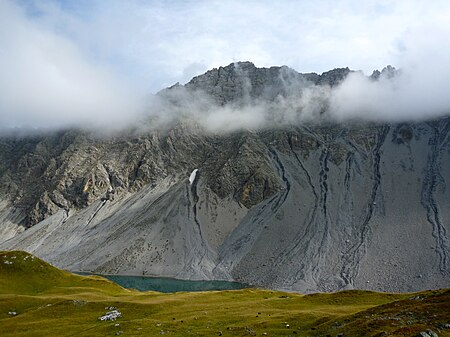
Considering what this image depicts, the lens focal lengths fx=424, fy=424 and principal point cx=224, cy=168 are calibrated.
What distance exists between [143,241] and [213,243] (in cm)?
3217

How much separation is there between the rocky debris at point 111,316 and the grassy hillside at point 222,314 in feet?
2.43

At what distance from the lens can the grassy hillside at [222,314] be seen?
33094mm

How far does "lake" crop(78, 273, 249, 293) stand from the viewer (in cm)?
14775

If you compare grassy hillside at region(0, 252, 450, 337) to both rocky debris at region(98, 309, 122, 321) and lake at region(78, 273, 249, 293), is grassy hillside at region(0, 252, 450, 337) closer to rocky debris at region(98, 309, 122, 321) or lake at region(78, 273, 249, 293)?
rocky debris at region(98, 309, 122, 321)

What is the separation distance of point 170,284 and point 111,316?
4289 inches

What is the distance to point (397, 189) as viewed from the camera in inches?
7790

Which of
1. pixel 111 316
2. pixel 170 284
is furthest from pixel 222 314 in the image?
pixel 170 284

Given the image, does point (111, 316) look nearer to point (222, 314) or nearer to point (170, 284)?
point (222, 314)

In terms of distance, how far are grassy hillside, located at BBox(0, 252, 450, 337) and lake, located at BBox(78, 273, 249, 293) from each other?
76.8 meters

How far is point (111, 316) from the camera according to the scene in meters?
50.9

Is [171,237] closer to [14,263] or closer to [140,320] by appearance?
[14,263]

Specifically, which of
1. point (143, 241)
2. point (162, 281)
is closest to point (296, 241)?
point (162, 281)

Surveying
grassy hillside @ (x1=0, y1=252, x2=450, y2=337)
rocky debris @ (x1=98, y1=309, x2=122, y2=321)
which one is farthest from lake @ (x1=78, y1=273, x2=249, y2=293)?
rocky debris @ (x1=98, y1=309, x2=122, y2=321)

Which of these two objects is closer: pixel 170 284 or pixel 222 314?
pixel 222 314
